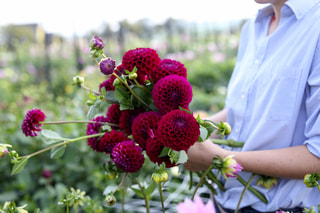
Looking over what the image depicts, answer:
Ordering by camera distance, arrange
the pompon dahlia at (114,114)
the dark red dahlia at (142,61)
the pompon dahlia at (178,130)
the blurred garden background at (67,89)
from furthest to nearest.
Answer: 1. the blurred garden background at (67,89)
2. the pompon dahlia at (114,114)
3. the dark red dahlia at (142,61)
4. the pompon dahlia at (178,130)

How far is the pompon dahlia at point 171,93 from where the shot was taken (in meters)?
0.60

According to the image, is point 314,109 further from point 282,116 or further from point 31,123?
point 31,123

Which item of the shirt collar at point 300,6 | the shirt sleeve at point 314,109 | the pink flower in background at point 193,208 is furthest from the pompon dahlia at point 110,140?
the shirt collar at point 300,6

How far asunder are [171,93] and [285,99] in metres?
0.36

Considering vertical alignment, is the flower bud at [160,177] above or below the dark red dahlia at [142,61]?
below

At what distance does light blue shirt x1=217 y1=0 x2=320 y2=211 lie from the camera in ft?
2.49

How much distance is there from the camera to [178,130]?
1.77 ft

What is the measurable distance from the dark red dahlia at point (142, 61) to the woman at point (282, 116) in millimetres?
234

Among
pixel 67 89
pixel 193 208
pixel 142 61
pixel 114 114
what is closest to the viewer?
pixel 193 208

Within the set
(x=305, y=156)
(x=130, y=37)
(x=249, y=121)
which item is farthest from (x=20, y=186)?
(x=130, y=37)

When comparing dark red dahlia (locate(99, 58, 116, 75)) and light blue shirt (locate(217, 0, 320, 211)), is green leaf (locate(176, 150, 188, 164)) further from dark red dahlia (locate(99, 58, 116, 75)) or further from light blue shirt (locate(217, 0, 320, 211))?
light blue shirt (locate(217, 0, 320, 211))

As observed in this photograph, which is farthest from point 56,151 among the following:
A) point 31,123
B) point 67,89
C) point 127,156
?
point 67,89

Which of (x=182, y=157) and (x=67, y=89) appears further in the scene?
(x=67, y=89)

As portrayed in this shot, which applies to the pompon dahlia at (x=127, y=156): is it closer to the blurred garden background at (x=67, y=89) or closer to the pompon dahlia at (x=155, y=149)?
the pompon dahlia at (x=155, y=149)
